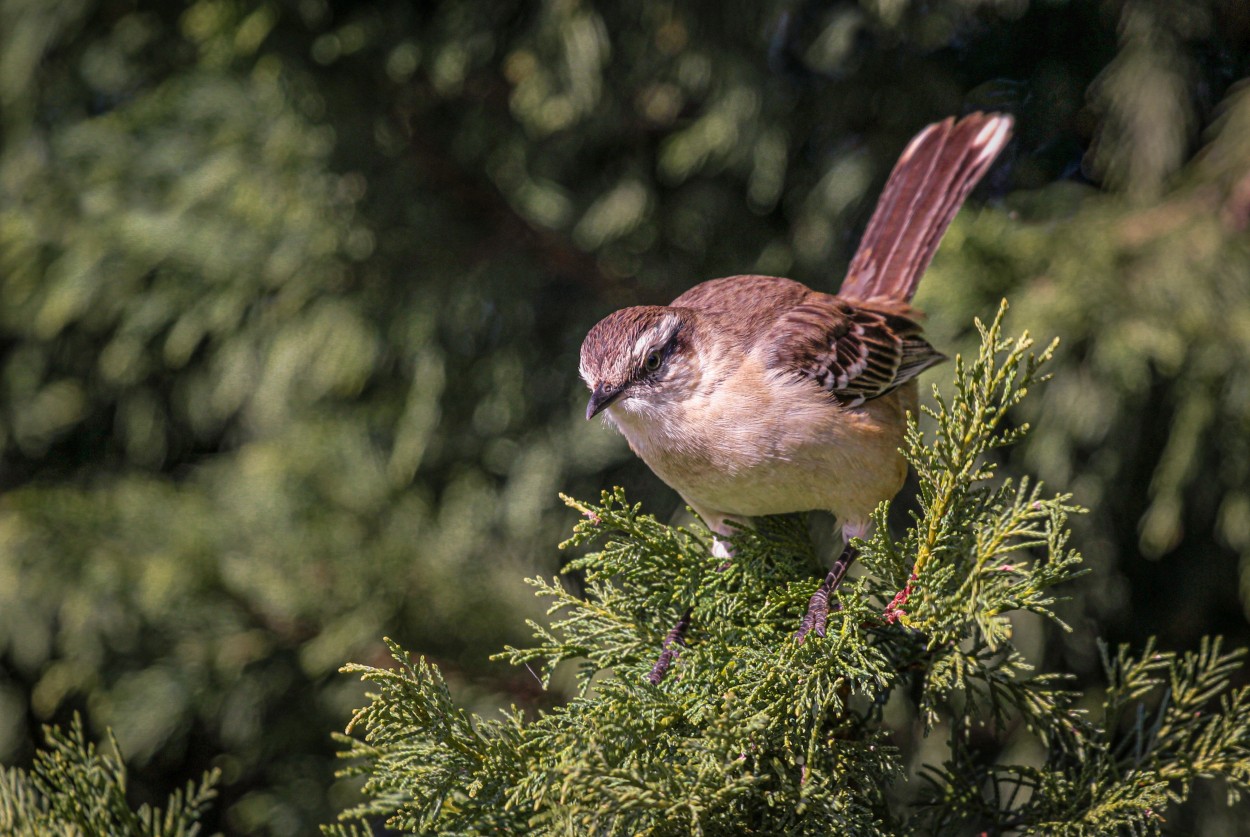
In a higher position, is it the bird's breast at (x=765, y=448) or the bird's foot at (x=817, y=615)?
the bird's breast at (x=765, y=448)

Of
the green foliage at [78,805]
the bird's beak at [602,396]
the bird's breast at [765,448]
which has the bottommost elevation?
the green foliage at [78,805]

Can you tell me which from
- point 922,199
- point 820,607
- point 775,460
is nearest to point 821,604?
point 820,607

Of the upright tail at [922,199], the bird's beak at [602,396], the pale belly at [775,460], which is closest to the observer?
the pale belly at [775,460]

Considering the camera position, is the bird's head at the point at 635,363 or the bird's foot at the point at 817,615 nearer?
the bird's foot at the point at 817,615

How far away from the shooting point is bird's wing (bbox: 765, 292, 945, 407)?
279cm

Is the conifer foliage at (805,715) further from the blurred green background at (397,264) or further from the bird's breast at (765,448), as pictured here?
the blurred green background at (397,264)

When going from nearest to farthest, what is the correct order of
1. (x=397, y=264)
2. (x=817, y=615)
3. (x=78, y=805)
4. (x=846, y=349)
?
(x=817, y=615) < (x=78, y=805) < (x=846, y=349) < (x=397, y=264)

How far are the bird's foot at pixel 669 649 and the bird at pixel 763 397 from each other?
0.69 feet

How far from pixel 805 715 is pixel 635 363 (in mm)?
1122

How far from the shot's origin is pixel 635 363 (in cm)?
266

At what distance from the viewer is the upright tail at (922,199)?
11.0 feet

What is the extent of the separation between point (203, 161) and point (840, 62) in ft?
8.62

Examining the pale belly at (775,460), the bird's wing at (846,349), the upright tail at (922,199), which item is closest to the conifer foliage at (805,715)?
the pale belly at (775,460)

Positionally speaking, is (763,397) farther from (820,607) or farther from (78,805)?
(78,805)
